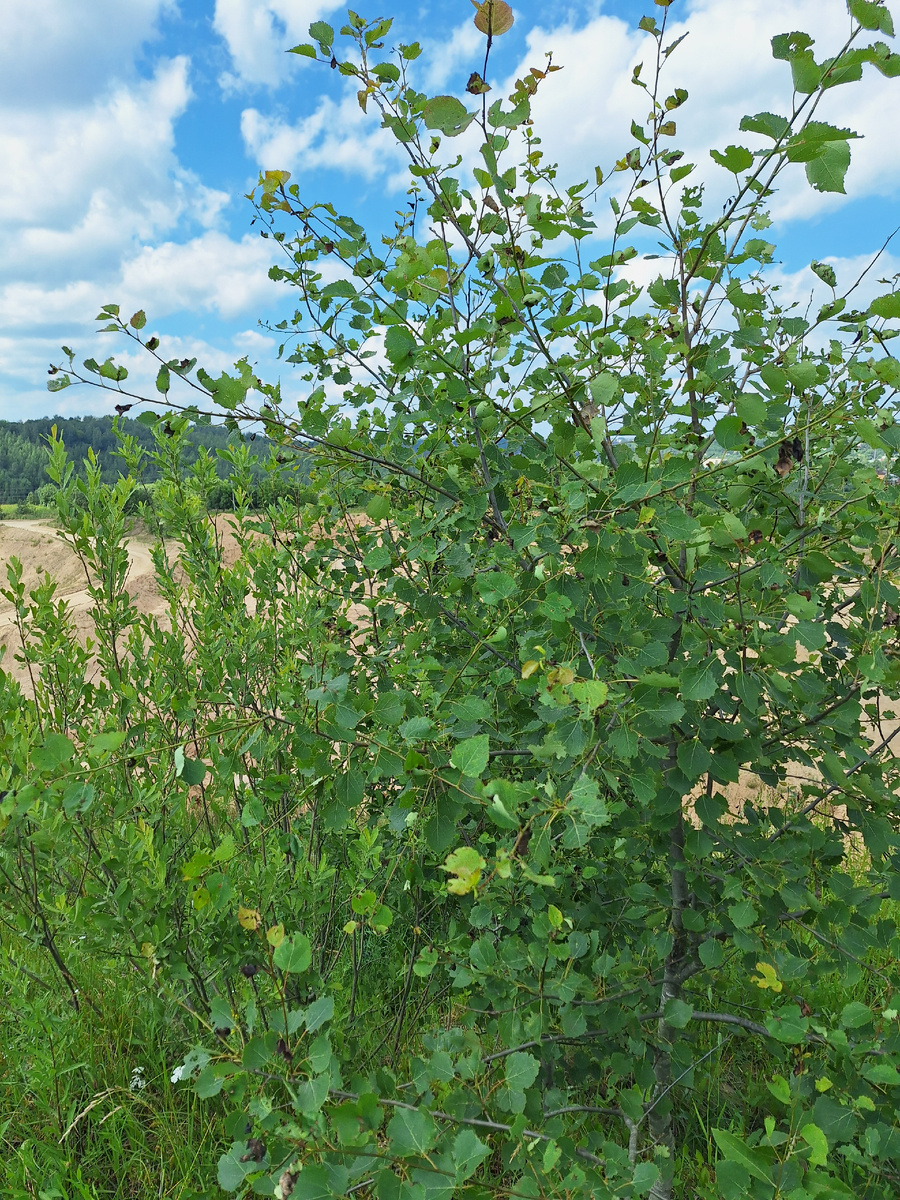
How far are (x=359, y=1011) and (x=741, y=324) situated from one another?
2.45m

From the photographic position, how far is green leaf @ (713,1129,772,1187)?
99 centimetres

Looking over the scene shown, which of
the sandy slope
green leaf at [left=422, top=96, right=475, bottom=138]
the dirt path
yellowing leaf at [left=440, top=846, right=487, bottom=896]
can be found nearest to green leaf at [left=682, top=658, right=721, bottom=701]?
yellowing leaf at [left=440, top=846, right=487, bottom=896]

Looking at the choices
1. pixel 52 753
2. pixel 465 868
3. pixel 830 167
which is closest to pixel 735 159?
pixel 830 167

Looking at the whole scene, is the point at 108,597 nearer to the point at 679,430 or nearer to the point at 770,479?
the point at 679,430

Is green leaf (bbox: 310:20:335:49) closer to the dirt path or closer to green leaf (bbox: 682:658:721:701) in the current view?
green leaf (bbox: 682:658:721:701)

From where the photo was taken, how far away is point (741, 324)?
156 centimetres

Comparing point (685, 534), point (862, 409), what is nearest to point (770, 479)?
point (862, 409)

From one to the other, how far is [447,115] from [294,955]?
Result: 1441mm

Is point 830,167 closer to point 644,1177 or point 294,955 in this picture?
point 294,955

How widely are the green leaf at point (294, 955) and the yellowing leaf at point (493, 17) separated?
1.57m

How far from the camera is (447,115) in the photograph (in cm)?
127

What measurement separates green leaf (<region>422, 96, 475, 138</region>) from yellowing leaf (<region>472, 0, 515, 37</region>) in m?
0.14

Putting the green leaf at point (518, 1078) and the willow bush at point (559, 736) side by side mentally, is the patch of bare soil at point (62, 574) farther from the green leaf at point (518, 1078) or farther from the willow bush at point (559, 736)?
the green leaf at point (518, 1078)

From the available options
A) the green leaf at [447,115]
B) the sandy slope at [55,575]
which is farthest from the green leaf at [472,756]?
the sandy slope at [55,575]
